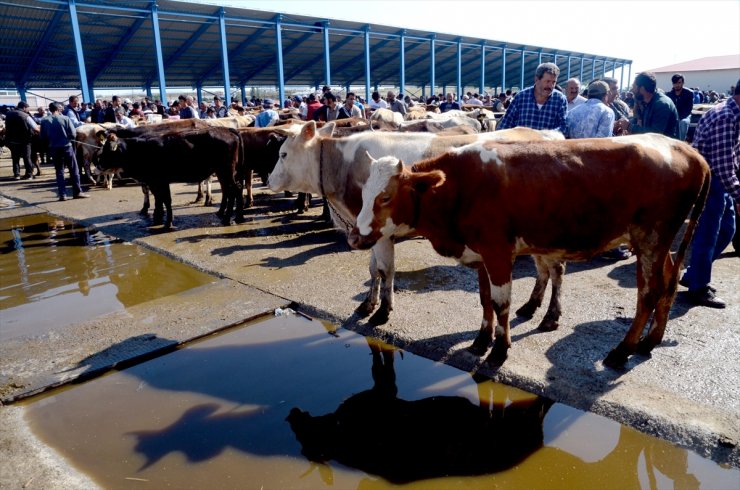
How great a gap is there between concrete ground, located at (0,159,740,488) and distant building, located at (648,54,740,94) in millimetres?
45915

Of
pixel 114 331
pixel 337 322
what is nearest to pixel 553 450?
pixel 337 322

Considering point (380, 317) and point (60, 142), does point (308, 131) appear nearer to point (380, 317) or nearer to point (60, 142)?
point (380, 317)

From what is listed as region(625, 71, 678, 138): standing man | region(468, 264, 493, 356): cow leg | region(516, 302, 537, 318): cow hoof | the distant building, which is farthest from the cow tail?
the distant building

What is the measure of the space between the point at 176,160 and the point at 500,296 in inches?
281

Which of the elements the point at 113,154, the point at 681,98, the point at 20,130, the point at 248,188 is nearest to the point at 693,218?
the point at 681,98

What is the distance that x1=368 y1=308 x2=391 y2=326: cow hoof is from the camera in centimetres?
471

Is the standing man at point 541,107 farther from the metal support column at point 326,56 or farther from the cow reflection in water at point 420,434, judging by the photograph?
the metal support column at point 326,56

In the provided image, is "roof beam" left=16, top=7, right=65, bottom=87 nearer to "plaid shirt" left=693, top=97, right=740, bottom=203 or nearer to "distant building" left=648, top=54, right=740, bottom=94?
"plaid shirt" left=693, top=97, right=740, bottom=203

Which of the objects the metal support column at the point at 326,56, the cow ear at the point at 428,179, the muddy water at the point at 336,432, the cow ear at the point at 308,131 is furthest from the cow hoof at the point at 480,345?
the metal support column at the point at 326,56

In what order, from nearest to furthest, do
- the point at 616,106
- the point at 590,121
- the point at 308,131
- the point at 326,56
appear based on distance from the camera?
the point at 308,131
the point at 590,121
the point at 616,106
the point at 326,56

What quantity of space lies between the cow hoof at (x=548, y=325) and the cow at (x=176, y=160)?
627cm

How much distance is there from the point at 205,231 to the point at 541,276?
5.89 metres

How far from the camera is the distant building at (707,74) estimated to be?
44562 mm

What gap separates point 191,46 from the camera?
3061cm
